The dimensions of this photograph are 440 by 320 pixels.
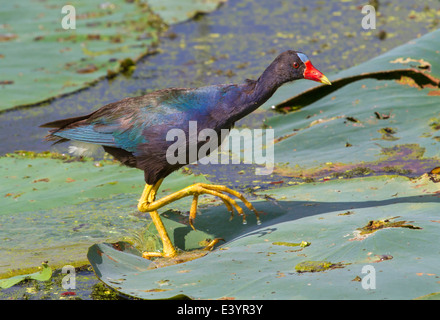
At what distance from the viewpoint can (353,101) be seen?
12.7 ft

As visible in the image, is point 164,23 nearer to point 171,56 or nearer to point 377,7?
point 171,56

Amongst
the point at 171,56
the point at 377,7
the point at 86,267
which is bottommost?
the point at 86,267

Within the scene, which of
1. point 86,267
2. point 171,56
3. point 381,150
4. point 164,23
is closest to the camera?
point 86,267

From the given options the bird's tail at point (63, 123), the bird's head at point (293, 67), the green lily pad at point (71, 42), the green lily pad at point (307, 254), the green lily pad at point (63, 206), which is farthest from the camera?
the green lily pad at point (71, 42)

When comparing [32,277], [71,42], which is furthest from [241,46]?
[32,277]

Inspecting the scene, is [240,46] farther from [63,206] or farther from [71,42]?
[63,206]

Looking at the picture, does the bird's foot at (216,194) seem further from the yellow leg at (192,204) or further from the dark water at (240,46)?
the dark water at (240,46)

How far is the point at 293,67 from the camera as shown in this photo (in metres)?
2.90

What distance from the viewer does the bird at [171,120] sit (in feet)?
9.25

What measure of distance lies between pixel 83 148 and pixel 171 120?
59 cm

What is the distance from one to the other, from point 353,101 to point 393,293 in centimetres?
217

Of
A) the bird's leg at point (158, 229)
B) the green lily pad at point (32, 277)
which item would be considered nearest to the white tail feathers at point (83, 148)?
the bird's leg at point (158, 229)

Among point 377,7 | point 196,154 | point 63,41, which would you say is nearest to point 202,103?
point 196,154

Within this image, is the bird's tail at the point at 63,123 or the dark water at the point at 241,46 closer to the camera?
the bird's tail at the point at 63,123
